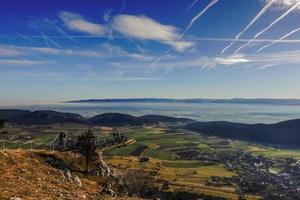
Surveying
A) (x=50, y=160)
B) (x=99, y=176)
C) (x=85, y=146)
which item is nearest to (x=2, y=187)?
(x=50, y=160)

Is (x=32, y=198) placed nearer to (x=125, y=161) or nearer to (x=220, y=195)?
(x=220, y=195)

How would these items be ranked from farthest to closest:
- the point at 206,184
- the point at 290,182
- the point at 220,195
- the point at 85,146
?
the point at 290,182
the point at 206,184
the point at 220,195
the point at 85,146

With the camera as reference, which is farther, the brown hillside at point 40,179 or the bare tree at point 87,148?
the bare tree at point 87,148

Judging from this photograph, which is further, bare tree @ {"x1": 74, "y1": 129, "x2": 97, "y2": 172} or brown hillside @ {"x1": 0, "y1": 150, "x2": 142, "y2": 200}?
bare tree @ {"x1": 74, "y1": 129, "x2": 97, "y2": 172}

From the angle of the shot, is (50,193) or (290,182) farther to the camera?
(290,182)

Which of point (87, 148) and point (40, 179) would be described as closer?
point (40, 179)

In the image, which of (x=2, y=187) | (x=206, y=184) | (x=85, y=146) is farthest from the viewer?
(x=206, y=184)

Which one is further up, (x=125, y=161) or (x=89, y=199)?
(x=89, y=199)

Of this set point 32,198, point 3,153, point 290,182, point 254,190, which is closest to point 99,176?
point 3,153

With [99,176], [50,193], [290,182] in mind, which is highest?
[50,193]

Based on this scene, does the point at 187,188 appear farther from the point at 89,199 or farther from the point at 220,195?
the point at 89,199
